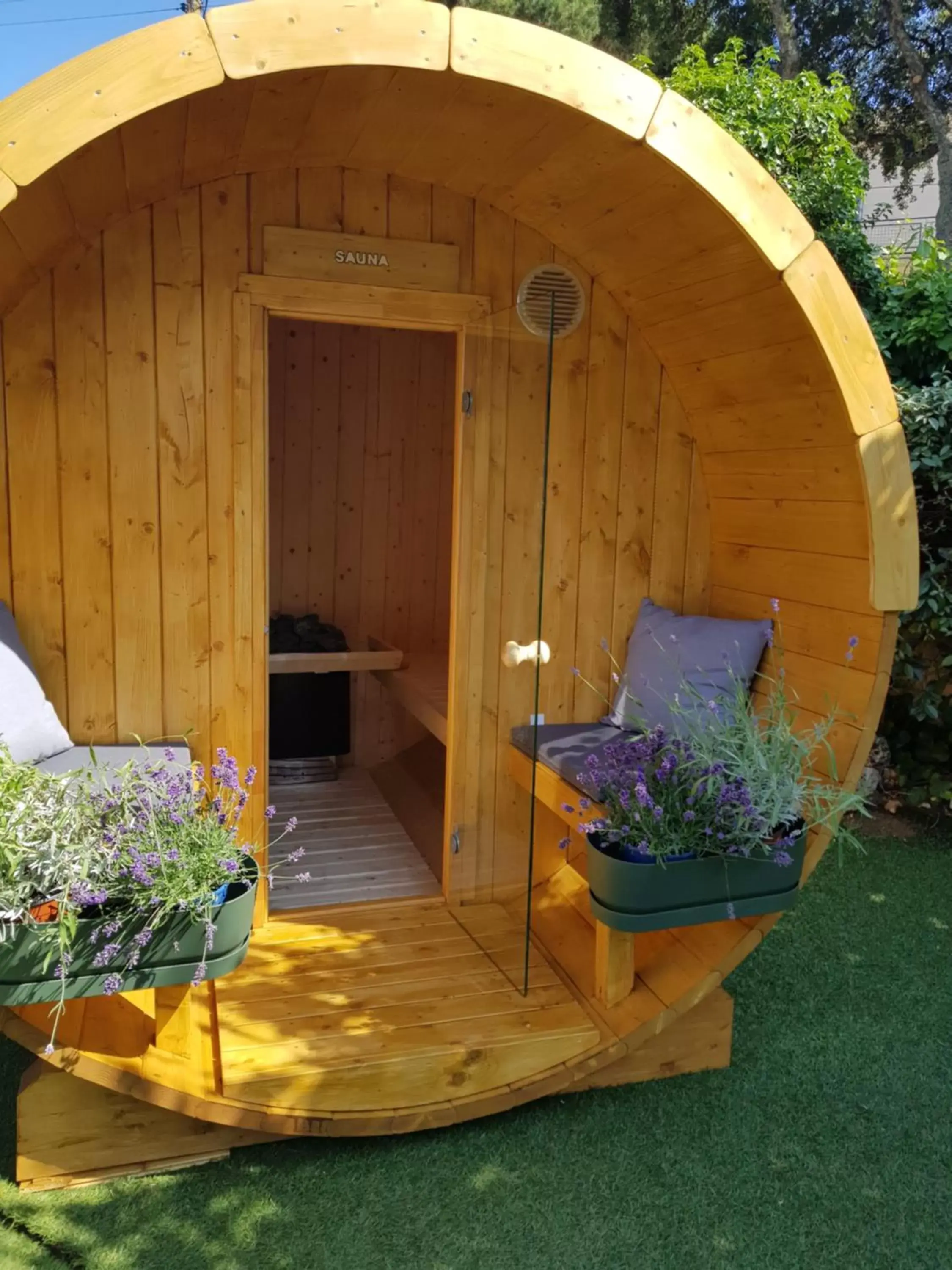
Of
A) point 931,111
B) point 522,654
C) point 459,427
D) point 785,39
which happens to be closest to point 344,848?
point 522,654

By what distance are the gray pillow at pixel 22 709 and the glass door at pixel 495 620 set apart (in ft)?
4.41

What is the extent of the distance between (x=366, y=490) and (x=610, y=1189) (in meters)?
3.82

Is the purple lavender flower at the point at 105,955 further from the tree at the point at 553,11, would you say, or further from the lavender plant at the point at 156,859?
the tree at the point at 553,11

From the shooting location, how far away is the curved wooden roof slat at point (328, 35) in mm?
2010

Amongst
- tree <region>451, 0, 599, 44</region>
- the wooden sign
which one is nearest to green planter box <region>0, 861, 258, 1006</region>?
the wooden sign

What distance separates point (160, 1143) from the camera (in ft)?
7.97

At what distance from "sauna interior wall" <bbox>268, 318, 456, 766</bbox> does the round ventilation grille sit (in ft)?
6.69

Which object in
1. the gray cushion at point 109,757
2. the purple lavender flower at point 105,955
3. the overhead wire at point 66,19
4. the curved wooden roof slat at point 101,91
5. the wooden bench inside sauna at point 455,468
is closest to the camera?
the curved wooden roof slat at point 101,91

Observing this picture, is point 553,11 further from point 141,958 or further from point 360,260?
point 141,958

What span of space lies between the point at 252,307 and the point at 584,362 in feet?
3.78

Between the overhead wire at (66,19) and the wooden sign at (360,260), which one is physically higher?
the overhead wire at (66,19)

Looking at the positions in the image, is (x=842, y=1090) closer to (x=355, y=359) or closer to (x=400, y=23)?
(x=400, y=23)

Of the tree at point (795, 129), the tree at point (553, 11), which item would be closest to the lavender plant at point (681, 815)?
the tree at point (795, 129)

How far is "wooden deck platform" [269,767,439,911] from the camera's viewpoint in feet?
11.6
